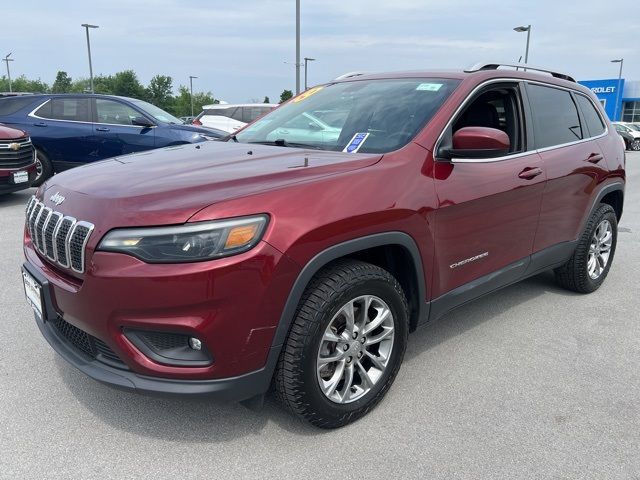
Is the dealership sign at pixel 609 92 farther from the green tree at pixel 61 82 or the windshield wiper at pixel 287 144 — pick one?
the green tree at pixel 61 82

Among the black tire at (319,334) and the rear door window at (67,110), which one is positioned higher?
the rear door window at (67,110)

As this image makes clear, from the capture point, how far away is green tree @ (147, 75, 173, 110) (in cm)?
8425

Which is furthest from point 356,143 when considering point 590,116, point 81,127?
point 81,127

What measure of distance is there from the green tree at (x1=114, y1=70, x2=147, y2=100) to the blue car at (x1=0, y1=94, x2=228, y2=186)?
246 ft

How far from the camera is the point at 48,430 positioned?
260cm

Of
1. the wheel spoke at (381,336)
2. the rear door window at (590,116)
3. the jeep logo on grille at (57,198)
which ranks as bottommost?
the wheel spoke at (381,336)

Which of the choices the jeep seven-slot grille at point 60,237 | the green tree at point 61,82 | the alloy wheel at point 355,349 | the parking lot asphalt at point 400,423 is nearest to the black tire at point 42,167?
the parking lot asphalt at point 400,423

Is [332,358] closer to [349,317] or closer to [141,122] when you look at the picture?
[349,317]

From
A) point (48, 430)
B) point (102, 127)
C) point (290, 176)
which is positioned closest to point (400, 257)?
point (290, 176)

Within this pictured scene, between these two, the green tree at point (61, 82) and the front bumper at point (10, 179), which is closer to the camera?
the front bumper at point (10, 179)

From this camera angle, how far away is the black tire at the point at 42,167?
9.07 metres

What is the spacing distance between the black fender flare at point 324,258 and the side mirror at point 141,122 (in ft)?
24.9

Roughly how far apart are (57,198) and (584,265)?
12.6 ft

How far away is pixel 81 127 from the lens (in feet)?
30.8
